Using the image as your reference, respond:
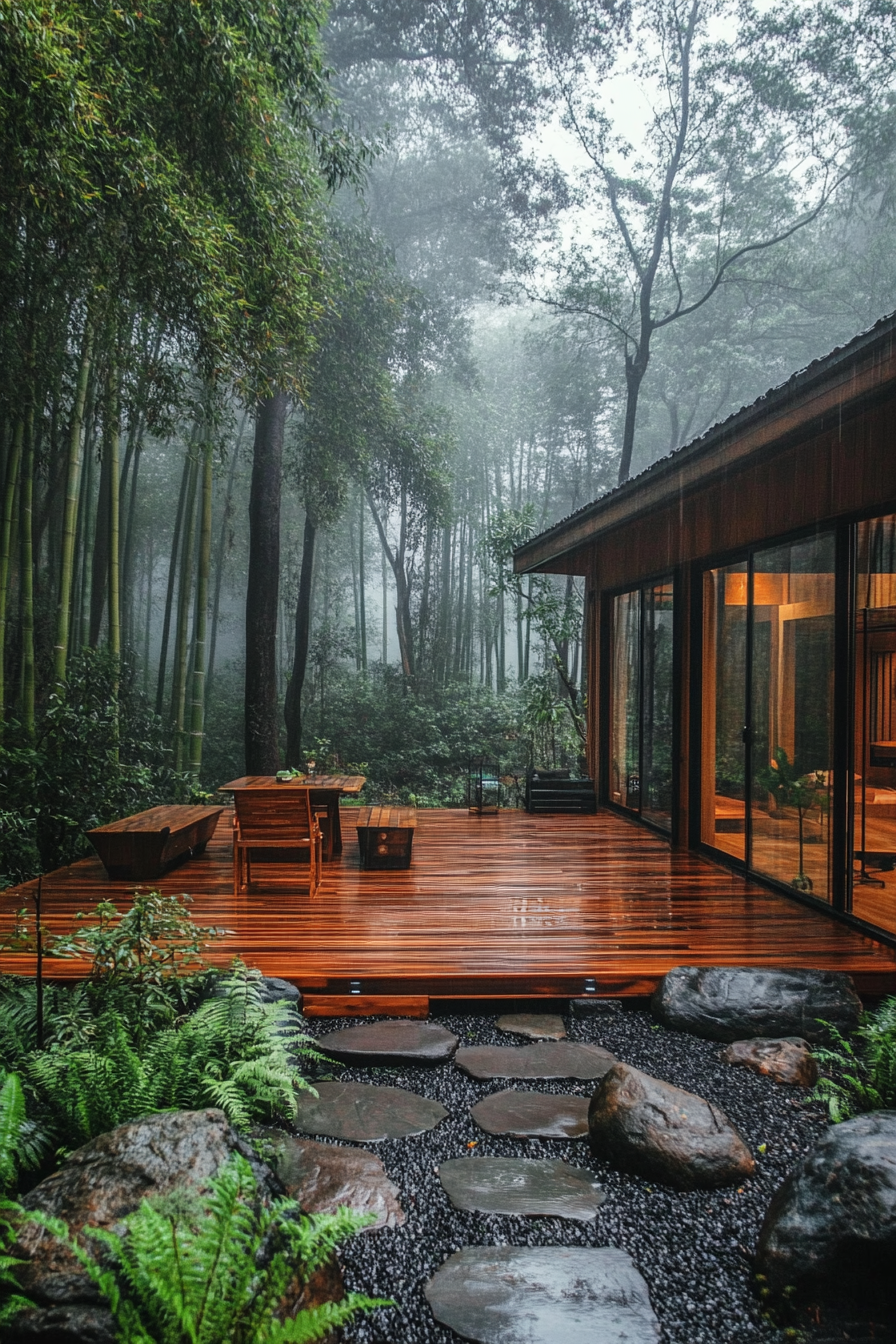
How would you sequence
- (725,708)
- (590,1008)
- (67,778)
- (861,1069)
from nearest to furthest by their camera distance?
(861,1069)
(590,1008)
(725,708)
(67,778)

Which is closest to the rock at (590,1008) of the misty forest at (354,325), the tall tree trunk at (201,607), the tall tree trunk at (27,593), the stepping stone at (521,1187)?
the stepping stone at (521,1187)

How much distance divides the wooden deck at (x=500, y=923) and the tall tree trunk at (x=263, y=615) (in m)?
3.10

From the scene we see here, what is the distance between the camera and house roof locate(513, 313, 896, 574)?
289 centimetres

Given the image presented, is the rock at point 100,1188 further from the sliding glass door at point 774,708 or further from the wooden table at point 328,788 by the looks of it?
the sliding glass door at point 774,708

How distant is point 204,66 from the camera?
14.9 ft

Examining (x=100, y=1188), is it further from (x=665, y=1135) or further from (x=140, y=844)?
(x=140, y=844)

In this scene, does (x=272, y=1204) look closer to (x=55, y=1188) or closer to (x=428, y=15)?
(x=55, y=1188)

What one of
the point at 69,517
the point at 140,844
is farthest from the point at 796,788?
the point at 69,517

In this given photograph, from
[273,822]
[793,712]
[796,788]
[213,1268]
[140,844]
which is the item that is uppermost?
[793,712]

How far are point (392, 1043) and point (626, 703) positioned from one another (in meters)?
5.12

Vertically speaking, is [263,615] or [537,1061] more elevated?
[263,615]

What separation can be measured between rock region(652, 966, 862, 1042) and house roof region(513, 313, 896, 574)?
2.22 meters

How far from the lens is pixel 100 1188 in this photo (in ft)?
5.71

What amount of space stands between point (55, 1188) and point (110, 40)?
522 cm
